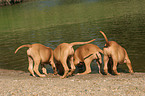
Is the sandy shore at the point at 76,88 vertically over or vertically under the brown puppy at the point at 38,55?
under

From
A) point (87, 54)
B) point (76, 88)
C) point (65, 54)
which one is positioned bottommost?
point (76, 88)

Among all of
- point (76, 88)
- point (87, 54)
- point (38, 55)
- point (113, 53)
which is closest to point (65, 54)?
point (87, 54)

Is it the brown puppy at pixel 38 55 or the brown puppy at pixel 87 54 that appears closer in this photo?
the brown puppy at pixel 38 55

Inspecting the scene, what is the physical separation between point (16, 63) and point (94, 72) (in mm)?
5410

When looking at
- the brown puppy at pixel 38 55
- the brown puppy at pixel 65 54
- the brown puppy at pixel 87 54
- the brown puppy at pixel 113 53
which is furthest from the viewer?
the brown puppy at pixel 87 54

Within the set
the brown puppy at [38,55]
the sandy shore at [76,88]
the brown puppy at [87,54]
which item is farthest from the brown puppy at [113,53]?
the brown puppy at [38,55]

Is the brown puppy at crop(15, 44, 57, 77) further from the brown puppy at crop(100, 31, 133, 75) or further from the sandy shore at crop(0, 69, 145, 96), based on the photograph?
the brown puppy at crop(100, 31, 133, 75)

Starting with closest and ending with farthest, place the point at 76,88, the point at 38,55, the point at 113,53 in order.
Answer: the point at 76,88 < the point at 113,53 < the point at 38,55

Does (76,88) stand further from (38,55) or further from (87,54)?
(38,55)

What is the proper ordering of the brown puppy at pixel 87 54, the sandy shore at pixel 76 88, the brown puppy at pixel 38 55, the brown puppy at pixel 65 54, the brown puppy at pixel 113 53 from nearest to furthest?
the sandy shore at pixel 76 88, the brown puppy at pixel 113 53, the brown puppy at pixel 65 54, the brown puppy at pixel 38 55, the brown puppy at pixel 87 54

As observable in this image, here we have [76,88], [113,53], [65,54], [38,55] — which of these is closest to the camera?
[76,88]

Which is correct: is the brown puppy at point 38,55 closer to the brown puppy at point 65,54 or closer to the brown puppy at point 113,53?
the brown puppy at point 65,54

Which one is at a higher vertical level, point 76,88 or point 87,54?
point 87,54

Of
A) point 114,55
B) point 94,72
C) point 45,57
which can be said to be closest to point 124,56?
point 114,55
